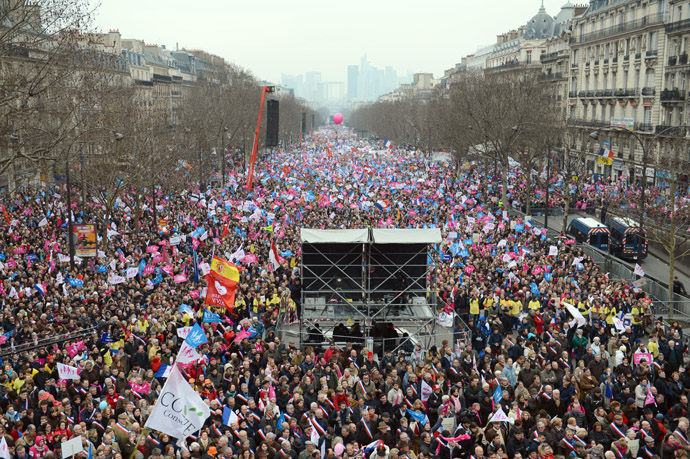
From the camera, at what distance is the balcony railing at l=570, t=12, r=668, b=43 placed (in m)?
53.0

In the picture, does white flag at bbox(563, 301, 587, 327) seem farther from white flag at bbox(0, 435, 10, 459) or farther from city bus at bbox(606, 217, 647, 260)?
city bus at bbox(606, 217, 647, 260)

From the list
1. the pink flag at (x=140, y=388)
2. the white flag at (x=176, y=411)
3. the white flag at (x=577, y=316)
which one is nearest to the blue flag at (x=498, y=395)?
the white flag at (x=176, y=411)

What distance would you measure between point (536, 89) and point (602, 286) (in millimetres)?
37413

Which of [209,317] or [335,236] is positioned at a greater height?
[335,236]

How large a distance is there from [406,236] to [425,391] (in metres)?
5.33

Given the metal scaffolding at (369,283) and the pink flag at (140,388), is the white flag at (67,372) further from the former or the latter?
the metal scaffolding at (369,283)

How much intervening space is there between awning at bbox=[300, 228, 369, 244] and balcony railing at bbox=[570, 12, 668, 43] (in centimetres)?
4373

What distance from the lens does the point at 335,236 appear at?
18.0m

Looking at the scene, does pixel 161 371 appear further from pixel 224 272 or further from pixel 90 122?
pixel 90 122

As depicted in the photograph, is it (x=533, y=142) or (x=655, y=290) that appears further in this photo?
(x=533, y=142)

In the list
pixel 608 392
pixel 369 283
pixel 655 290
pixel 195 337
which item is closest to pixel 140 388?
pixel 195 337

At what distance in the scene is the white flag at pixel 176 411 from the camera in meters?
10.9

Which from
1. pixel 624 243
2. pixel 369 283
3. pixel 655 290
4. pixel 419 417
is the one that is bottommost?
pixel 655 290

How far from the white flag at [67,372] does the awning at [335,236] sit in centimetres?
618
